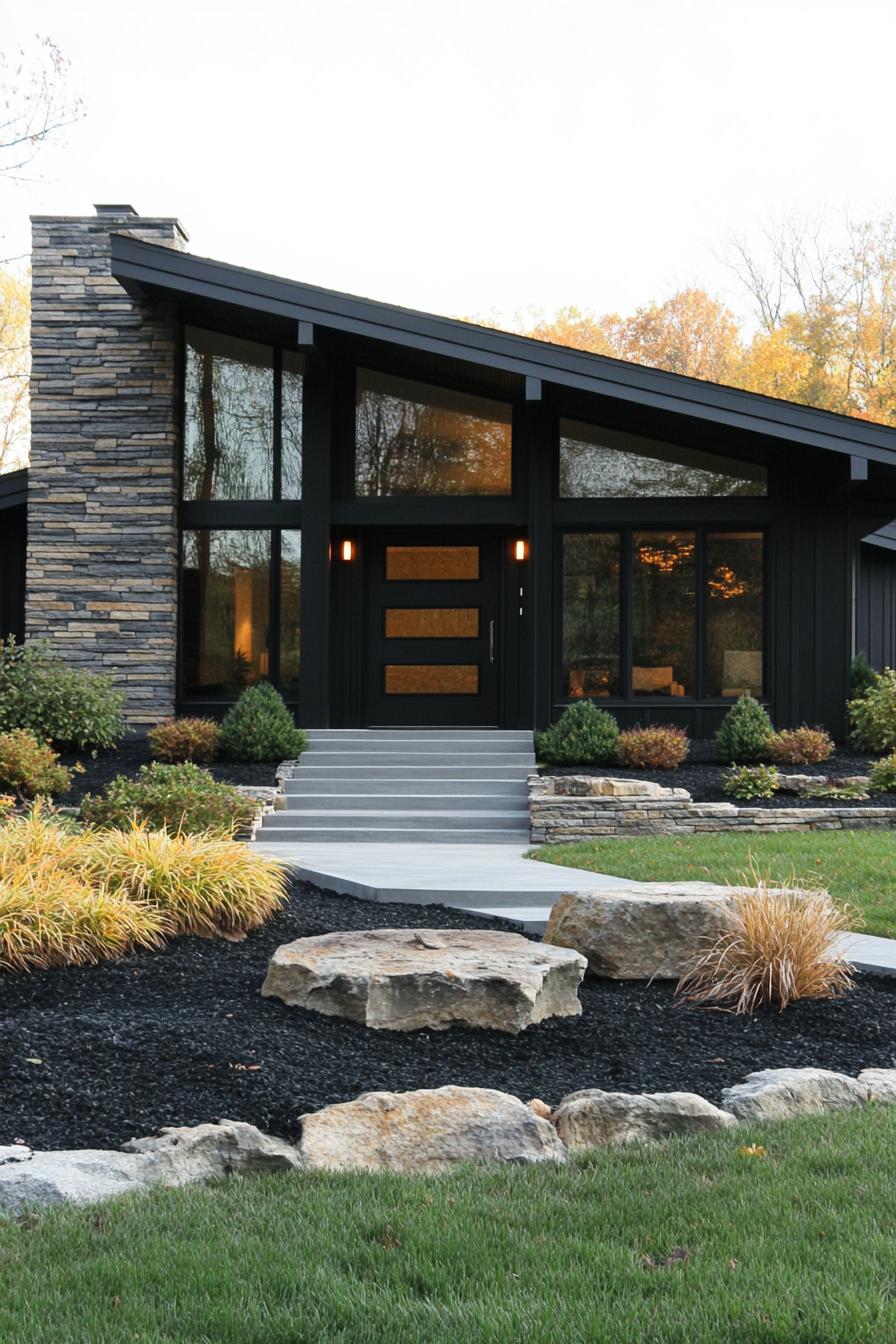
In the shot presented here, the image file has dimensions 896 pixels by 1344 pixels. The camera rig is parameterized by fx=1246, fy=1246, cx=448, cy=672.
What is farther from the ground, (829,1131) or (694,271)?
(694,271)

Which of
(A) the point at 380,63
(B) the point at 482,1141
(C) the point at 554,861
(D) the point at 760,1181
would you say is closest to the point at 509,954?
(B) the point at 482,1141

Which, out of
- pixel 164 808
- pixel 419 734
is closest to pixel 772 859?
pixel 164 808

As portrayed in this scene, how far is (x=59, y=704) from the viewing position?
12.9m

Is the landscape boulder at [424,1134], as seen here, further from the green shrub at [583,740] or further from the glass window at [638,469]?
the glass window at [638,469]

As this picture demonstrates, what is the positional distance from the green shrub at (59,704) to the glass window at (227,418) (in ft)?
9.48

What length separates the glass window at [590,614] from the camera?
47.8 feet

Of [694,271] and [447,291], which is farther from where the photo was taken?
[447,291]

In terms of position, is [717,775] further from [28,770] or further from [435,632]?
[28,770]

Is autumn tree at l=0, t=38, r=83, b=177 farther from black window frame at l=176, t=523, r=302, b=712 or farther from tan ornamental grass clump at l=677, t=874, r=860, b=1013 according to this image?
tan ornamental grass clump at l=677, t=874, r=860, b=1013

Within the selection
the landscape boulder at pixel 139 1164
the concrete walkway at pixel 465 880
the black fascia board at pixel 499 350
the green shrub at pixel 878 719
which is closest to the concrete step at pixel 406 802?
the concrete walkway at pixel 465 880

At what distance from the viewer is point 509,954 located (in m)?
5.13

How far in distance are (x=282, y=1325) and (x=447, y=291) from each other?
3581 cm

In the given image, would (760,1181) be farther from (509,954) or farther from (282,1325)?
(509,954)

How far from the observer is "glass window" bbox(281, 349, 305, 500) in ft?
49.0
